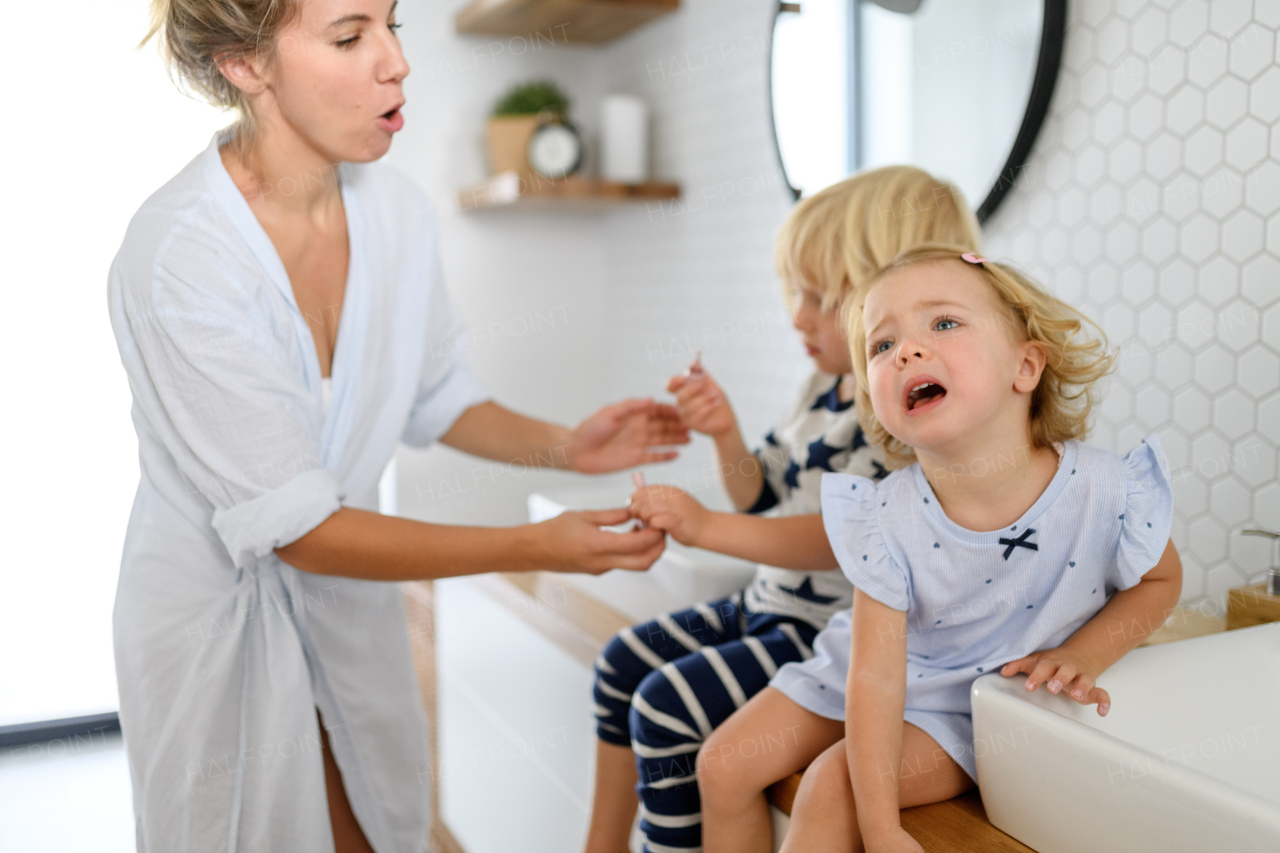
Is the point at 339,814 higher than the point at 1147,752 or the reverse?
the reverse

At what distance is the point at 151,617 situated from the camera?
105 centimetres

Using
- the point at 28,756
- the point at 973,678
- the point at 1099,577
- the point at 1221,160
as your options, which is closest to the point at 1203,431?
the point at 1221,160

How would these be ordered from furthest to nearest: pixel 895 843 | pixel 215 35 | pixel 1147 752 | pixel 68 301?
pixel 68 301 → pixel 215 35 → pixel 895 843 → pixel 1147 752

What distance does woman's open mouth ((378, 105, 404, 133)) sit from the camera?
1080mm

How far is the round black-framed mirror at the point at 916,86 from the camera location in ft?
4.55

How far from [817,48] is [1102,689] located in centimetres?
145

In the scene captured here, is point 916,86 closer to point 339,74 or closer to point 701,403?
point 701,403

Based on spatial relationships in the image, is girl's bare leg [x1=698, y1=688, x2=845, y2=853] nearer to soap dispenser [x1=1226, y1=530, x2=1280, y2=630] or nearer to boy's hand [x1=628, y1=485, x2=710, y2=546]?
boy's hand [x1=628, y1=485, x2=710, y2=546]

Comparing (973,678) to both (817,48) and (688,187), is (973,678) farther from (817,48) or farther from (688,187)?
(688,187)

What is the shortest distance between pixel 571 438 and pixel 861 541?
596 millimetres

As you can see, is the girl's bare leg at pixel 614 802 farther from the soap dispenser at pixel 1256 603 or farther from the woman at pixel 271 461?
the soap dispenser at pixel 1256 603

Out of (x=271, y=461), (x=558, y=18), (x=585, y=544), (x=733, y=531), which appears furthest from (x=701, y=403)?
(x=558, y=18)

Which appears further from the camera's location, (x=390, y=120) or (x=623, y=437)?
(x=623, y=437)

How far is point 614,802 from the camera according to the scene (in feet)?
4.35
